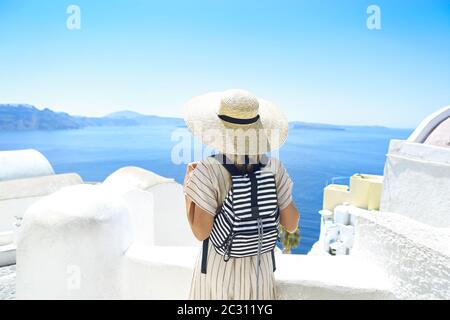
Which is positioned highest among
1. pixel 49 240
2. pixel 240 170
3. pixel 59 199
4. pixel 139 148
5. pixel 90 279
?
pixel 240 170

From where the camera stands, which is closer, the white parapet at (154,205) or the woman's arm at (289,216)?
the woman's arm at (289,216)

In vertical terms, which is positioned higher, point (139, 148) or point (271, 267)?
point (271, 267)

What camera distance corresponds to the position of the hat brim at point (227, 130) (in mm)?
1605

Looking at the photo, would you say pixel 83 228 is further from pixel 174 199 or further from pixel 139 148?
pixel 139 148

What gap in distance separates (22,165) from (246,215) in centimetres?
888

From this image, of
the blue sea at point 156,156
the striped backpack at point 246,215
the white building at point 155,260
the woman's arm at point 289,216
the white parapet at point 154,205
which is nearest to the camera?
the striped backpack at point 246,215

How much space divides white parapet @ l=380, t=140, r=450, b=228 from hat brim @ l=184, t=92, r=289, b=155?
10.6 feet

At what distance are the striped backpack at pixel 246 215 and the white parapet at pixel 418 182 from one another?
128 inches

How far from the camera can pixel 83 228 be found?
8.02 ft

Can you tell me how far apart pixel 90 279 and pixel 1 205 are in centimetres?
588

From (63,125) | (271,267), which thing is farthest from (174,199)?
(63,125)

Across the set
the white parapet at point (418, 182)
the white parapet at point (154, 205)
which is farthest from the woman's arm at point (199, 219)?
the white parapet at point (154, 205)

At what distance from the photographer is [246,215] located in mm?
1556

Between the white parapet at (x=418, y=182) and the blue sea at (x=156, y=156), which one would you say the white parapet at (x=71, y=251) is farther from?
the blue sea at (x=156, y=156)
